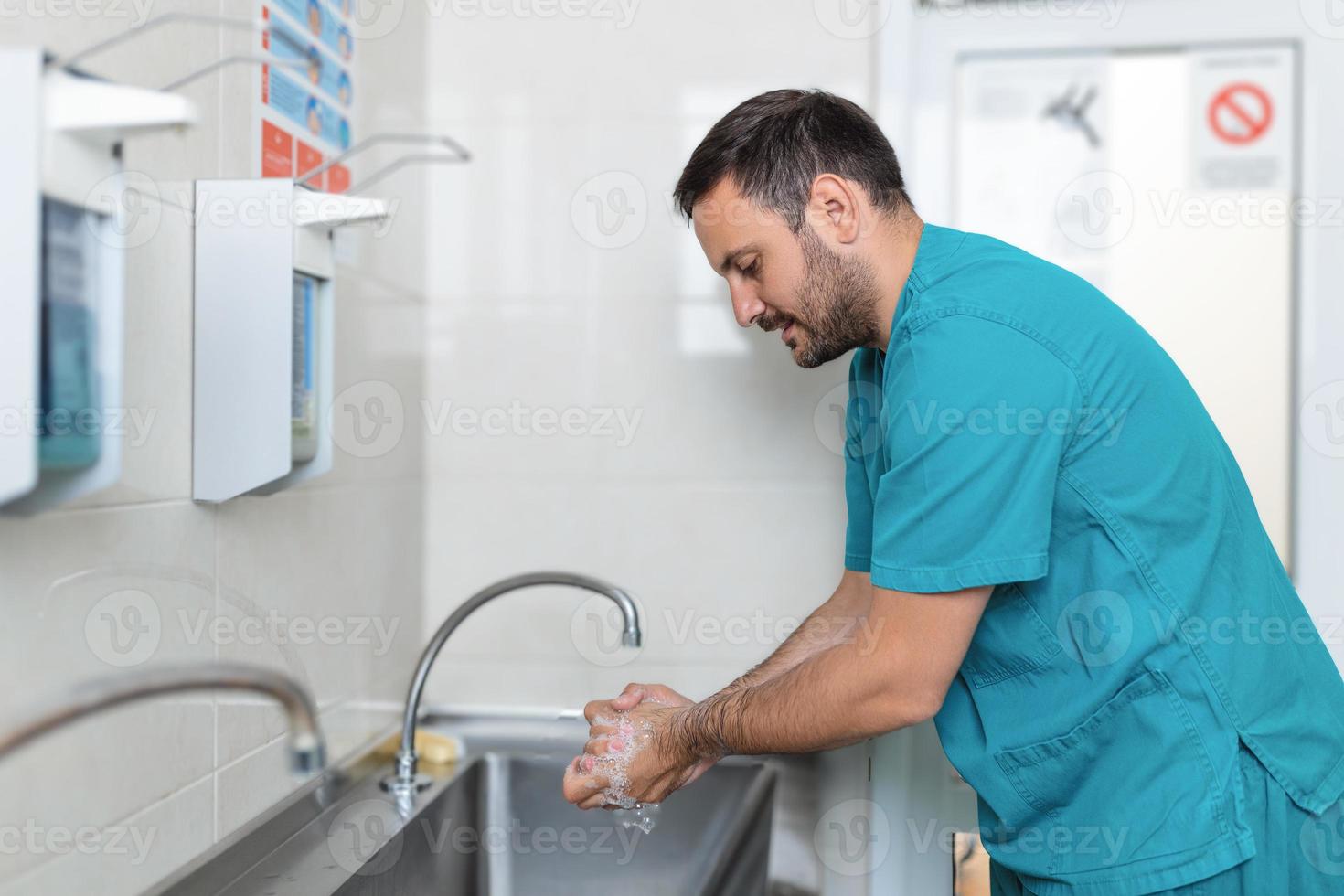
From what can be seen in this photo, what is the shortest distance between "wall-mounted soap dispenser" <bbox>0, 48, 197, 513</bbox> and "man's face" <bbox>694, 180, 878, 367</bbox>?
58 cm

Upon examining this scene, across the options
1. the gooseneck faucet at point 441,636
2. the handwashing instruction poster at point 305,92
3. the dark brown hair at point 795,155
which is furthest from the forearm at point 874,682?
the handwashing instruction poster at point 305,92

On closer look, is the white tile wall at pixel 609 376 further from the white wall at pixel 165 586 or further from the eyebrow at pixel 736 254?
the eyebrow at pixel 736 254

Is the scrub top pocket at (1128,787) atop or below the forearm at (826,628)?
below

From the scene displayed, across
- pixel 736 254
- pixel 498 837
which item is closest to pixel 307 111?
pixel 736 254

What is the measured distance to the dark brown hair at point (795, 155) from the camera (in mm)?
1074

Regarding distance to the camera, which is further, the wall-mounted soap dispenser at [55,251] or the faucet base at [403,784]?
the faucet base at [403,784]

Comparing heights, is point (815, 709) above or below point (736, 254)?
below

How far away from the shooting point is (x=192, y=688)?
54 centimetres

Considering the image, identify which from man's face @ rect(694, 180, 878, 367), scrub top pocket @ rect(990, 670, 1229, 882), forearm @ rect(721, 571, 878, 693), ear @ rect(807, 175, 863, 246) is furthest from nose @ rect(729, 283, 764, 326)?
scrub top pocket @ rect(990, 670, 1229, 882)

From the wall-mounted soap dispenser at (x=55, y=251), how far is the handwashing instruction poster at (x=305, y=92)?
464 mm

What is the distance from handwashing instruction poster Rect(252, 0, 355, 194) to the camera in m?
1.16

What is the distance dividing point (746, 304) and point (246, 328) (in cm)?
49

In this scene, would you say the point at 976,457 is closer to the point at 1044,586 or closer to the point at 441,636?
the point at 1044,586

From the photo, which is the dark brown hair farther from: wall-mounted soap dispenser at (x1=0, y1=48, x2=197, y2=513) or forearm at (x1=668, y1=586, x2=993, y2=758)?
wall-mounted soap dispenser at (x1=0, y1=48, x2=197, y2=513)
